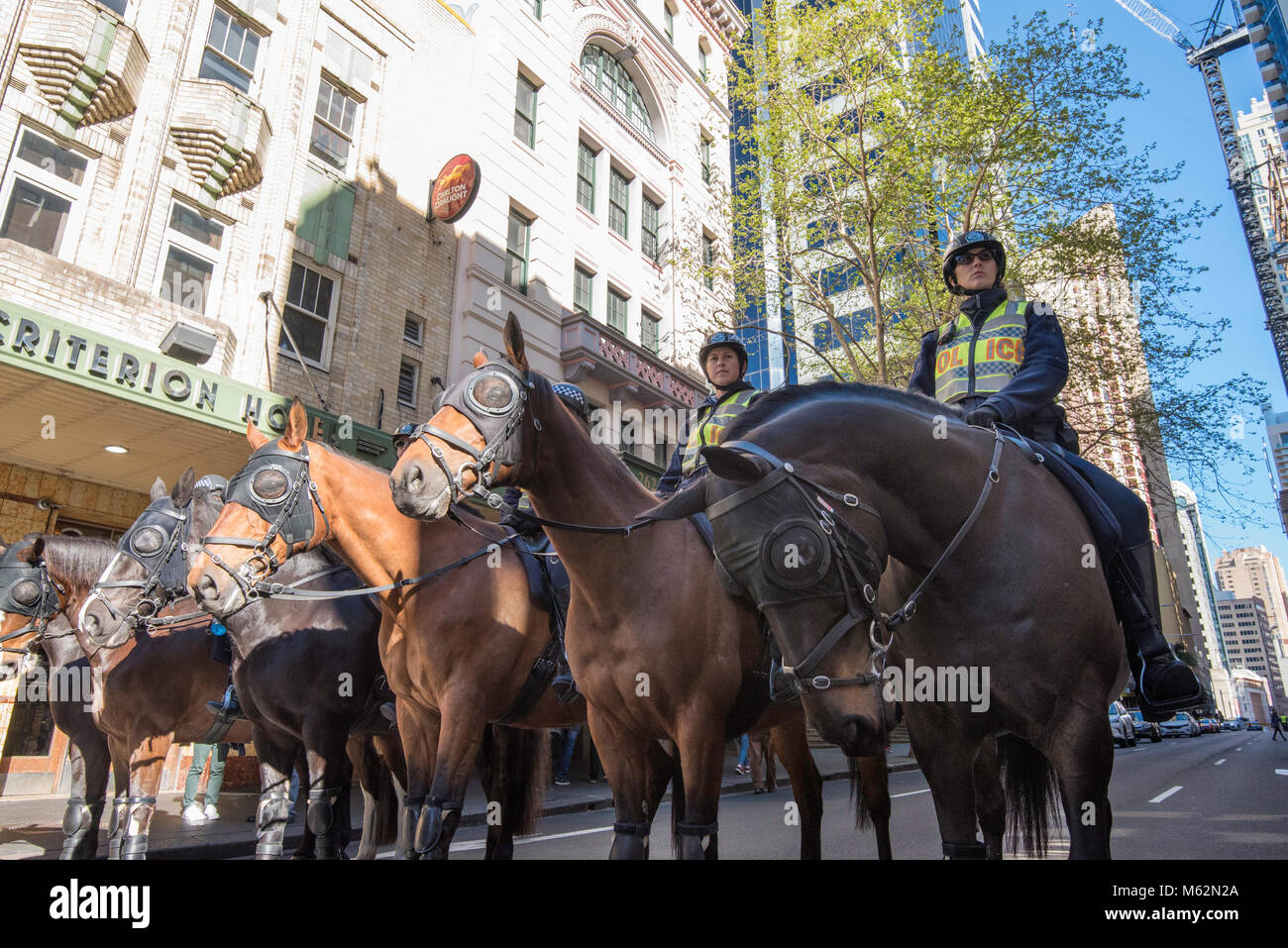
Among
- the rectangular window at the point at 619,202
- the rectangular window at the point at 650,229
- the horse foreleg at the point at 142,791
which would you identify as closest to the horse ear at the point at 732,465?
the horse foreleg at the point at 142,791

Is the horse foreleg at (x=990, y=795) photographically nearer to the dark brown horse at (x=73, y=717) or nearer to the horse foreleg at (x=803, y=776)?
the horse foreleg at (x=803, y=776)

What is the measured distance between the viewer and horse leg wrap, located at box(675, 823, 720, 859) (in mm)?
3193

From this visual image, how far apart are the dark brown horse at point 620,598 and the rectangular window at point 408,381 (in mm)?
13852

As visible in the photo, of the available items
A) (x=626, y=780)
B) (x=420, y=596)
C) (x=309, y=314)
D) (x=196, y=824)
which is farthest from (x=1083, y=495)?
(x=309, y=314)

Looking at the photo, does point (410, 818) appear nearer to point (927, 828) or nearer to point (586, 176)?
point (927, 828)

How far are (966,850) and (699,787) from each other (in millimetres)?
1107

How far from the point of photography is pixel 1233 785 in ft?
43.6

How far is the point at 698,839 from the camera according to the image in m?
3.23

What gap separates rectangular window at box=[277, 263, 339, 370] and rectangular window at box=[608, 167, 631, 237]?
1119cm

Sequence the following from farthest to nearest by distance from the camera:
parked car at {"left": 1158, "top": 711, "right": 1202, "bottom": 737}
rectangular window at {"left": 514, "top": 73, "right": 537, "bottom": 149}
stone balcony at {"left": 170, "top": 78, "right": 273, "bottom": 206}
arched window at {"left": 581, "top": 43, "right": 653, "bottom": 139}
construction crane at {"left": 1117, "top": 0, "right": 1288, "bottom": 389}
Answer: construction crane at {"left": 1117, "top": 0, "right": 1288, "bottom": 389}, parked car at {"left": 1158, "top": 711, "right": 1202, "bottom": 737}, arched window at {"left": 581, "top": 43, "right": 653, "bottom": 139}, rectangular window at {"left": 514, "top": 73, "right": 537, "bottom": 149}, stone balcony at {"left": 170, "top": 78, "right": 273, "bottom": 206}

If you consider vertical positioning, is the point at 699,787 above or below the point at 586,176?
below

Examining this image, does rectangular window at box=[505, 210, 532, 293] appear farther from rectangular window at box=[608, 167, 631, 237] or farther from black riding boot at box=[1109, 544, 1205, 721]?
black riding boot at box=[1109, 544, 1205, 721]

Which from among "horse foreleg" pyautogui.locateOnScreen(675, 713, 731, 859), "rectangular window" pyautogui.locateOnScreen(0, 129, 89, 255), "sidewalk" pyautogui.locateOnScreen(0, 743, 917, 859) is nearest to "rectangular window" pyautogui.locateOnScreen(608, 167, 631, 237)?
"rectangular window" pyautogui.locateOnScreen(0, 129, 89, 255)

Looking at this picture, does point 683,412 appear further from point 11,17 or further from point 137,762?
point 137,762
